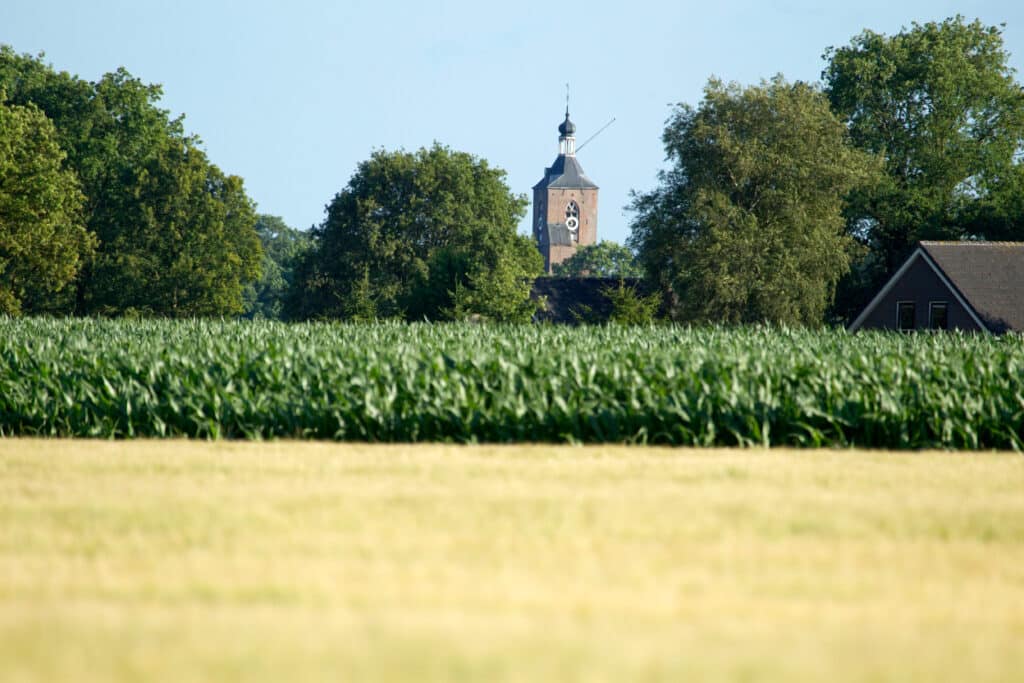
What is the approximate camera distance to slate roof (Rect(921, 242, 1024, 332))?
151 ft

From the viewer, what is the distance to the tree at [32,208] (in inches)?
1971

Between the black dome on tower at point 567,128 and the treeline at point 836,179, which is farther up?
the black dome on tower at point 567,128

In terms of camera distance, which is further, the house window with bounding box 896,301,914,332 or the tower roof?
the tower roof

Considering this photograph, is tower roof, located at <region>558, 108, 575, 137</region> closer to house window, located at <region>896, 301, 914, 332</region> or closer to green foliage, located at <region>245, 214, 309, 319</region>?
green foliage, located at <region>245, 214, 309, 319</region>

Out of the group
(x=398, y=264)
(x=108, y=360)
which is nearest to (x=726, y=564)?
(x=108, y=360)

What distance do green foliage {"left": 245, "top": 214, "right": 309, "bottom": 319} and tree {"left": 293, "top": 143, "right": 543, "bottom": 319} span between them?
22378mm

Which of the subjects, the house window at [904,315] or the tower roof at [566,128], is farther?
the tower roof at [566,128]

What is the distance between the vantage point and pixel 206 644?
220 inches

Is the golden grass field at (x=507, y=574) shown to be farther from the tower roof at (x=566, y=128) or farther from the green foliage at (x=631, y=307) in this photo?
the tower roof at (x=566, y=128)

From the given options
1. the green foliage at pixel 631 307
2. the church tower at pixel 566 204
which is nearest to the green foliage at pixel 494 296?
the green foliage at pixel 631 307

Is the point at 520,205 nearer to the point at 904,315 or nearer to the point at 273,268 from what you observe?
the point at 904,315

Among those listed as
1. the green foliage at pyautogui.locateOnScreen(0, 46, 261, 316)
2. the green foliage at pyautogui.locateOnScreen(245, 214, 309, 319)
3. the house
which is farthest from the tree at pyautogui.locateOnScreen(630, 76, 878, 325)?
the green foliage at pyautogui.locateOnScreen(245, 214, 309, 319)

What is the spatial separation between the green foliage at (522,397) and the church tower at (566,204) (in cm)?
13992

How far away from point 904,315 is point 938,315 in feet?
5.19
